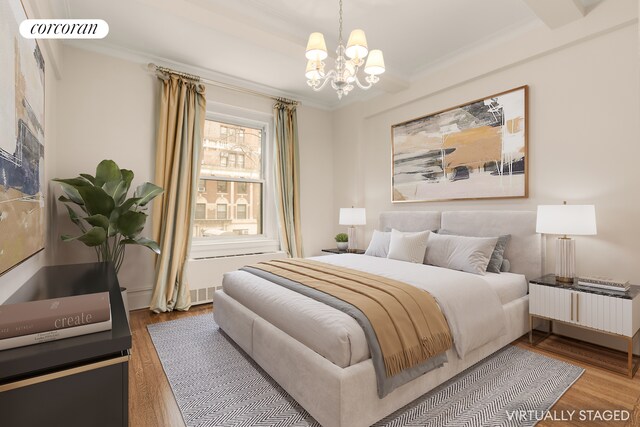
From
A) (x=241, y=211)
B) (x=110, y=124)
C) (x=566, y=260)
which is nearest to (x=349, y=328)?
(x=566, y=260)

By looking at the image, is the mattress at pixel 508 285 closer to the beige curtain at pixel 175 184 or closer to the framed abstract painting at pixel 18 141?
the framed abstract painting at pixel 18 141

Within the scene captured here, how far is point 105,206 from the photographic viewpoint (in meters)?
2.78

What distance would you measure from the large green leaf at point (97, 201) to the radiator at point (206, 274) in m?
1.24

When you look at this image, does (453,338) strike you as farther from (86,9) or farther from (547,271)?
(86,9)

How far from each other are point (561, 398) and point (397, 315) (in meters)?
1.16

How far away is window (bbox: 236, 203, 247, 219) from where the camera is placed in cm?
451

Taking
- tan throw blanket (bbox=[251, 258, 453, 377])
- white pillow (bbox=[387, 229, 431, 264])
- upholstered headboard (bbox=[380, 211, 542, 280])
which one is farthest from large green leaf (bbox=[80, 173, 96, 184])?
upholstered headboard (bbox=[380, 211, 542, 280])

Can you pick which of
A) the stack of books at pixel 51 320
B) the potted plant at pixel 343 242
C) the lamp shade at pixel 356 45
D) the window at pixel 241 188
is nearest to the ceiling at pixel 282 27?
the lamp shade at pixel 356 45

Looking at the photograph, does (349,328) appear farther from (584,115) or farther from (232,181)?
(232,181)

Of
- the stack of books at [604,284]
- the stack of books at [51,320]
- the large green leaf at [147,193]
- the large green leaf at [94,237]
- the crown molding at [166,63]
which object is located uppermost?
the crown molding at [166,63]

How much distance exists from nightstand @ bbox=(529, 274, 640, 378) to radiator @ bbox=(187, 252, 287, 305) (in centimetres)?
331

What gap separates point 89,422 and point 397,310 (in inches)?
56.3

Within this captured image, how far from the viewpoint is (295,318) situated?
1872mm

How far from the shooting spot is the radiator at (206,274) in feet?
12.6
